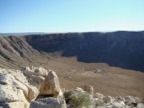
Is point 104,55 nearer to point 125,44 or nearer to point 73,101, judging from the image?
point 125,44

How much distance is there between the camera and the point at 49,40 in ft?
347

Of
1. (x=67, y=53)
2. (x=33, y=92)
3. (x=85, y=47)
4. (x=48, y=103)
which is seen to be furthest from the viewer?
(x=85, y=47)

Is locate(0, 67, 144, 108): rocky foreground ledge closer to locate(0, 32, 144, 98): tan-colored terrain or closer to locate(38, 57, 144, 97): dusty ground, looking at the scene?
locate(38, 57, 144, 97): dusty ground

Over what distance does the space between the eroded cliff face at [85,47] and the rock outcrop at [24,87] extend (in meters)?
64.7

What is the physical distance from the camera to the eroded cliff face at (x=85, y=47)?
85750 mm

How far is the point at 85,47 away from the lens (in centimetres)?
10238

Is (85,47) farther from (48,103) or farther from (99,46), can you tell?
(48,103)

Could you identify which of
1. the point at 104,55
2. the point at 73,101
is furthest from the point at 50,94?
the point at 104,55

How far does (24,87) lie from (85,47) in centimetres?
9020

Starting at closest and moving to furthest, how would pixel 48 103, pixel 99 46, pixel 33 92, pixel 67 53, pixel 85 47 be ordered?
pixel 48 103 < pixel 33 92 < pixel 67 53 < pixel 99 46 < pixel 85 47

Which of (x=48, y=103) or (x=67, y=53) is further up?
(x=48, y=103)

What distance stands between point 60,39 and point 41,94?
9275 cm

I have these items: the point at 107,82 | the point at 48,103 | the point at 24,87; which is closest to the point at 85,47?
the point at 107,82

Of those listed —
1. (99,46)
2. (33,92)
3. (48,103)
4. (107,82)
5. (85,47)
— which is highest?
(48,103)
